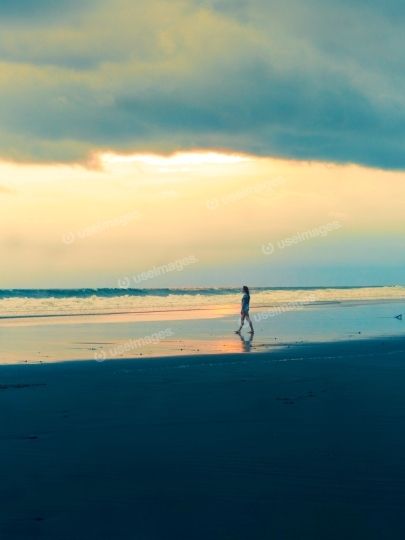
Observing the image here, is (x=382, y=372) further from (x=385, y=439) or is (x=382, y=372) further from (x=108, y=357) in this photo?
(x=108, y=357)

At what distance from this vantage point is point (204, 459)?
6918 mm

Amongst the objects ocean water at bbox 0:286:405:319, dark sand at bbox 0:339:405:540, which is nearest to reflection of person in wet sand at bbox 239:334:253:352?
dark sand at bbox 0:339:405:540

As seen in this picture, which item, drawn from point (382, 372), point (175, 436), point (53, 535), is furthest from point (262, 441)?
point (382, 372)

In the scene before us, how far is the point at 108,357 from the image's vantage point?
55.9 ft

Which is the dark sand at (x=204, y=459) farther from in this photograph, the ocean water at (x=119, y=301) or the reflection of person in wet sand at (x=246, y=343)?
the ocean water at (x=119, y=301)

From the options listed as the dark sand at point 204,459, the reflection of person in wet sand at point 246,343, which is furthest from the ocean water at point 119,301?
the dark sand at point 204,459

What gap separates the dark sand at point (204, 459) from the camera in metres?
5.29

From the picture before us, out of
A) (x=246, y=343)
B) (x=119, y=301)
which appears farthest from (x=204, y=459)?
(x=119, y=301)

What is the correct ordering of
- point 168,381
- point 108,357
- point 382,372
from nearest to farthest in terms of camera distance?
point 168,381 < point 382,372 < point 108,357

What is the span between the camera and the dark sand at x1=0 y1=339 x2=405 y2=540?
5293mm

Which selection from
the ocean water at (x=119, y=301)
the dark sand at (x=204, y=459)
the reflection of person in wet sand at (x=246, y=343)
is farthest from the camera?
the ocean water at (x=119, y=301)

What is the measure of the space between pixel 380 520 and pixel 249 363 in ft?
32.7

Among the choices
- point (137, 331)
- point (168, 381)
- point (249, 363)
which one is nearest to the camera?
point (168, 381)

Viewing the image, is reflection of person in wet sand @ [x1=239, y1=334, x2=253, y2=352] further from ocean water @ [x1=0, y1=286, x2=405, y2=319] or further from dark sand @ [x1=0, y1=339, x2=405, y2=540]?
ocean water @ [x1=0, y1=286, x2=405, y2=319]
